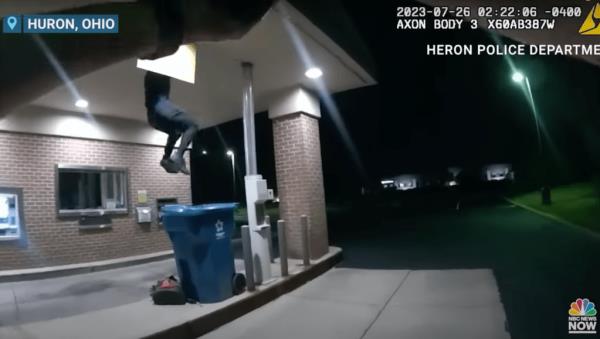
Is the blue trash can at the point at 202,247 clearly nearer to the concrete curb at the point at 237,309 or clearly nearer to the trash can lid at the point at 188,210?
the trash can lid at the point at 188,210

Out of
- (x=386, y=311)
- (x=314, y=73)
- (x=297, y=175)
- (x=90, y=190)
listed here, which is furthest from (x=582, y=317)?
(x=90, y=190)

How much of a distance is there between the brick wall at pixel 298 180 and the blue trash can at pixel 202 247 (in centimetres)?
310

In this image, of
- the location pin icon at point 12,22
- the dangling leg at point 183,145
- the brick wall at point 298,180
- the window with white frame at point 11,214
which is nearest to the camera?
the location pin icon at point 12,22

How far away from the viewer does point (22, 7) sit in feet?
13.6

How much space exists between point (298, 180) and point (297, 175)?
11 cm

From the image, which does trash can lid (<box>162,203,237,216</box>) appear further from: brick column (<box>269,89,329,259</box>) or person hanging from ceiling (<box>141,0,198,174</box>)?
brick column (<box>269,89,329,259</box>)

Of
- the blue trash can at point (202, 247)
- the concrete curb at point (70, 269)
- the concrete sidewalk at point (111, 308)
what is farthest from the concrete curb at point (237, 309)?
the concrete curb at point (70, 269)

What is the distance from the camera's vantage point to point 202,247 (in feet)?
16.0

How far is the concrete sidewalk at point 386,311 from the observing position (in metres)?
4.29

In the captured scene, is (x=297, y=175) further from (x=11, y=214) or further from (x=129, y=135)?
(x=11, y=214)

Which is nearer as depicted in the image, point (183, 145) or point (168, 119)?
point (183, 145)

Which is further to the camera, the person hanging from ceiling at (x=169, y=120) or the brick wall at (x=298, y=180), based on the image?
the brick wall at (x=298, y=180)

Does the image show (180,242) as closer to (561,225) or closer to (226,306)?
(226,306)

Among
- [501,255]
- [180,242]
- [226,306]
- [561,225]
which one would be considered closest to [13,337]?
[180,242]
